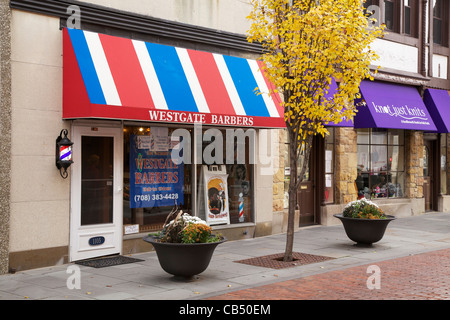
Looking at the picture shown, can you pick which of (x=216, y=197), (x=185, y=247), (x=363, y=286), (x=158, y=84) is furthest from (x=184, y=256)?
(x=216, y=197)

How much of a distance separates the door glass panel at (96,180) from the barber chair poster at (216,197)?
252cm

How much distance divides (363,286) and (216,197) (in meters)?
4.98

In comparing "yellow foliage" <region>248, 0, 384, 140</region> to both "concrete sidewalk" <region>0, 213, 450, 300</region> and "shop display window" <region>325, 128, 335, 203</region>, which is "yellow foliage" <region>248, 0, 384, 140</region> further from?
"shop display window" <region>325, 128, 335, 203</region>

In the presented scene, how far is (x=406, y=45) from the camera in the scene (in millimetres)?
17625

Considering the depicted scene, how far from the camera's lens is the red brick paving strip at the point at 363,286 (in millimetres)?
7316

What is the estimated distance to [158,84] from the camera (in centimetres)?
1037

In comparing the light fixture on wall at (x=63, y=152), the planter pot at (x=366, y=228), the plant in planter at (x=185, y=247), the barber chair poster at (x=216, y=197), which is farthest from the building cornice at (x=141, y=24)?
the planter pot at (x=366, y=228)

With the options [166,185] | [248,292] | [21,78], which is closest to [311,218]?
[166,185]

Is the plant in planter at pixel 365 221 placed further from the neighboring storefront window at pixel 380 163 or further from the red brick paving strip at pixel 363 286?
the neighboring storefront window at pixel 380 163

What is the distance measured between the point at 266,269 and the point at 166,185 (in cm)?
310

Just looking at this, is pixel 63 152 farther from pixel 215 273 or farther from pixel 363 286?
pixel 363 286

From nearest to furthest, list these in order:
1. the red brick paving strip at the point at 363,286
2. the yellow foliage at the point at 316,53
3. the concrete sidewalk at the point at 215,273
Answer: the red brick paving strip at the point at 363,286
the concrete sidewalk at the point at 215,273
the yellow foliage at the point at 316,53

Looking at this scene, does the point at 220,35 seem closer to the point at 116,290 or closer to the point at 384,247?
the point at 384,247

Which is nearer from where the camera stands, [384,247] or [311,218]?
[384,247]
